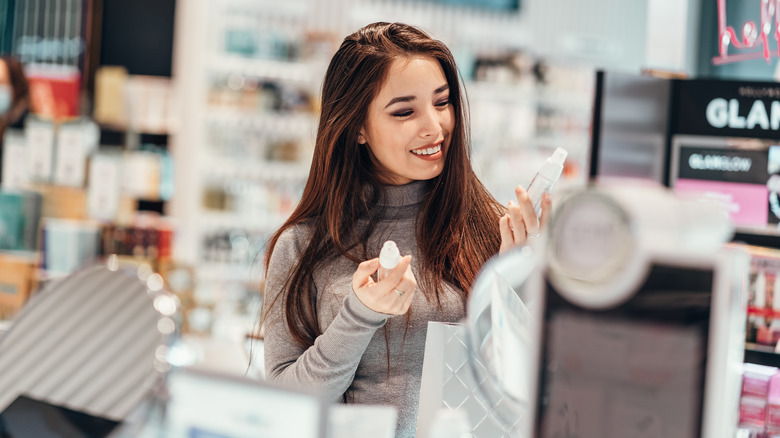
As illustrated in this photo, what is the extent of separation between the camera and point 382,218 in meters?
1.84

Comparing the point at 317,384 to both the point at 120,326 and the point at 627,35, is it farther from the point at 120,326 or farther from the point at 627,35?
the point at 627,35

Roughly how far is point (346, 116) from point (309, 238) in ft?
0.93

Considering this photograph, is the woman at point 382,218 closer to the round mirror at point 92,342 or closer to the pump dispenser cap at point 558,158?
the pump dispenser cap at point 558,158

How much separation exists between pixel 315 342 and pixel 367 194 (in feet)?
1.44

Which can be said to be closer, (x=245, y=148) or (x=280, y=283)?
(x=280, y=283)

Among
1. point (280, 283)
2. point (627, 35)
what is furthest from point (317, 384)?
point (627, 35)

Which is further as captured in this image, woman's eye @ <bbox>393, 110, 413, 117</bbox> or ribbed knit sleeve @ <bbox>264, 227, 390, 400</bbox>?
woman's eye @ <bbox>393, 110, 413, 117</bbox>

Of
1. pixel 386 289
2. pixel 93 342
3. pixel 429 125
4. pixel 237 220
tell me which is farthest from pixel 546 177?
pixel 237 220

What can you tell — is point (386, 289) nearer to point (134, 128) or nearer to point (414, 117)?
point (414, 117)

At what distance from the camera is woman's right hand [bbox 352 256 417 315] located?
4.08ft

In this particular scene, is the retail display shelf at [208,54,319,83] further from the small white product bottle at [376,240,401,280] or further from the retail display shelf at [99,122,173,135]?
the small white product bottle at [376,240,401,280]

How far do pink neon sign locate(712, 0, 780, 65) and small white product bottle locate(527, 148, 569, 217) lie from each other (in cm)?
87

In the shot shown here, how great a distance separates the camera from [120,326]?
927 millimetres

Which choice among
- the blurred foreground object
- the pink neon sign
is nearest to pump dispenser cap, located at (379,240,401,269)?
the blurred foreground object
